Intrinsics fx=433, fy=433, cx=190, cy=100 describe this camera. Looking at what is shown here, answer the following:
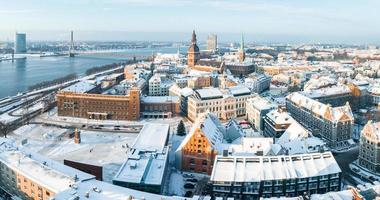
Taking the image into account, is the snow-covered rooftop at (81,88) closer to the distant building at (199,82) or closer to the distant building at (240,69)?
the distant building at (199,82)

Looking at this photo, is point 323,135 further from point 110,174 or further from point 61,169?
point 61,169

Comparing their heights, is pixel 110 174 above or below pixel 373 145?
below

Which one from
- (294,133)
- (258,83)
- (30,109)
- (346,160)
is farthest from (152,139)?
(258,83)

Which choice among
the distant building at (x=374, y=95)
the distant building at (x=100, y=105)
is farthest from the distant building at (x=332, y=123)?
the distant building at (x=100, y=105)

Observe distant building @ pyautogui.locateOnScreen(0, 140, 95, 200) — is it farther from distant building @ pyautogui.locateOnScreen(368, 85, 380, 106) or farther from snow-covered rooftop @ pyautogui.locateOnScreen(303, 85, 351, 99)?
distant building @ pyautogui.locateOnScreen(368, 85, 380, 106)

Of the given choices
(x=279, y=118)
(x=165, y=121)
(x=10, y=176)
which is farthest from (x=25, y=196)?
(x=165, y=121)

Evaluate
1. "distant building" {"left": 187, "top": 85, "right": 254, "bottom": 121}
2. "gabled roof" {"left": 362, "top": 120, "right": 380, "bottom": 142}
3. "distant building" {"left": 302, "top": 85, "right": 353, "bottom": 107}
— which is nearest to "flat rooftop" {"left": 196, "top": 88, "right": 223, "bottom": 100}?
"distant building" {"left": 187, "top": 85, "right": 254, "bottom": 121}
